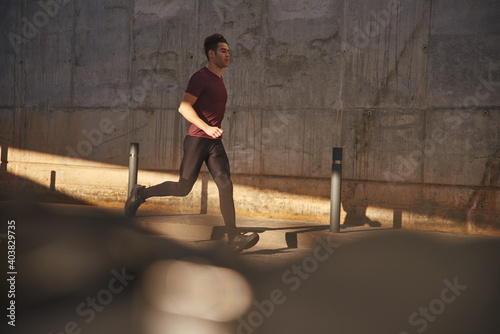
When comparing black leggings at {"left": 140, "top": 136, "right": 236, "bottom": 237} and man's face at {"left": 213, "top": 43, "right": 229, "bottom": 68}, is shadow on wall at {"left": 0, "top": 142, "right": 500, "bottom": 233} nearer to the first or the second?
black leggings at {"left": 140, "top": 136, "right": 236, "bottom": 237}

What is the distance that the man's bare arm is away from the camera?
15.8 ft

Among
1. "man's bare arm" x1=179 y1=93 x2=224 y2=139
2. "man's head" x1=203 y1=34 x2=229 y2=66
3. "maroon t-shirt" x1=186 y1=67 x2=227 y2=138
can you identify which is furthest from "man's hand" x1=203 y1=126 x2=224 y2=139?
"man's head" x1=203 y1=34 x2=229 y2=66

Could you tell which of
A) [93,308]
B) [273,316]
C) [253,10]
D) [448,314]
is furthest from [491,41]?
[93,308]

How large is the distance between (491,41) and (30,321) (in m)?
5.78

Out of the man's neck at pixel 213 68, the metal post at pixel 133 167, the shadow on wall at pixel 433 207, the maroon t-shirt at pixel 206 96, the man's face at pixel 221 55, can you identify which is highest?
the man's face at pixel 221 55

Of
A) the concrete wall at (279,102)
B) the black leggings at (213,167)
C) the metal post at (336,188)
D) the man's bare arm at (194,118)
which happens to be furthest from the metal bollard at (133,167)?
the metal post at (336,188)

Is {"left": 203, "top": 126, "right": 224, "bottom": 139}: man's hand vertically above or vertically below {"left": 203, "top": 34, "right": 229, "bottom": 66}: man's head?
below

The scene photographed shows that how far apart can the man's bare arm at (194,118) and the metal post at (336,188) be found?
4.96 feet

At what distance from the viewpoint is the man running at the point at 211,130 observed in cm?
493

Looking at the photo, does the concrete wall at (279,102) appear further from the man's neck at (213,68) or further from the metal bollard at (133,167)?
the man's neck at (213,68)

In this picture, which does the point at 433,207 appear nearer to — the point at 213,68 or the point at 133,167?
the point at 213,68

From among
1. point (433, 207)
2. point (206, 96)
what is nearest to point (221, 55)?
point (206, 96)

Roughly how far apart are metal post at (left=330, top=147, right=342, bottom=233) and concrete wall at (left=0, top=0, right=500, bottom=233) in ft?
3.32

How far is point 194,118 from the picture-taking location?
4.86 metres
